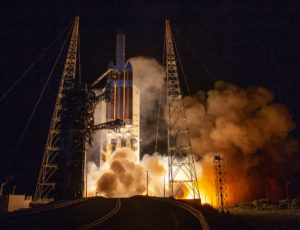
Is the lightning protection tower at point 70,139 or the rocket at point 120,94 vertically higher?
the rocket at point 120,94

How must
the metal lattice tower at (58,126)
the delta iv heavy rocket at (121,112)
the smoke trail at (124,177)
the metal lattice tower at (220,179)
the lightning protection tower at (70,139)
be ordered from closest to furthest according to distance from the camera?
the metal lattice tower at (220,179) < the metal lattice tower at (58,126) < the lightning protection tower at (70,139) < the smoke trail at (124,177) < the delta iv heavy rocket at (121,112)

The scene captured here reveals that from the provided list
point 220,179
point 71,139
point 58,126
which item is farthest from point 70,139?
point 220,179

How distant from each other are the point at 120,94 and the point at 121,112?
4.19 m

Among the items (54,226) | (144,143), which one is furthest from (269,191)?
(54,226)

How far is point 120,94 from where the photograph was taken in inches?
2741

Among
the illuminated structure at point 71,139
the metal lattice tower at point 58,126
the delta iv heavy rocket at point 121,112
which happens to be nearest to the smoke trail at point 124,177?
the delta iv heavy rocket at point 121,112

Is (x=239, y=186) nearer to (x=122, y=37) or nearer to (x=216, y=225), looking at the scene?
(x=122, y=37)

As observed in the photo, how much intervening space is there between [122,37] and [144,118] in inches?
838

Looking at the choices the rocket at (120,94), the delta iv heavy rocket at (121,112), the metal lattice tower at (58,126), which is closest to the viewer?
the metal lattice tower at (58,126)

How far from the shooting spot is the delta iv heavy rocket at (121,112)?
2702 inches

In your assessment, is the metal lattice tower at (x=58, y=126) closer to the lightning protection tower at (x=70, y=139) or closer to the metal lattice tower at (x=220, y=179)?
the lightning protection tower at (x=70, y=139)

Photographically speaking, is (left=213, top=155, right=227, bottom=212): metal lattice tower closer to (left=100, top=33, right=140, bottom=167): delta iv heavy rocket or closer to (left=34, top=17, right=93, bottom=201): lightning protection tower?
(left=100, top=33, right=140, bottom=167): delta iv heavy rocket

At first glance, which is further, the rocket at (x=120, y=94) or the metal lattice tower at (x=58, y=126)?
the rocket at (x=120, y=94)

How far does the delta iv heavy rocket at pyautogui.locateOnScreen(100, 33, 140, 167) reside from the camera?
6862 centimetres
